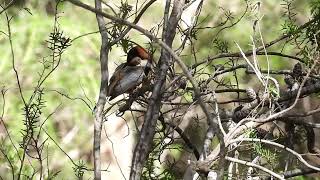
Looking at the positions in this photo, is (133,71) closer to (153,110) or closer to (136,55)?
(136,55)

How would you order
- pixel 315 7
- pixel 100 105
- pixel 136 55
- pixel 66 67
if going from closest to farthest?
pixel 100 105
pixel 315 7
pixel 136 55
pixel 66 67

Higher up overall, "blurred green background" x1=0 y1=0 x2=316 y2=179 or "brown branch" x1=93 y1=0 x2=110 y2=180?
"blurred green background" x1=0 y1=0 x2=316 y2=179

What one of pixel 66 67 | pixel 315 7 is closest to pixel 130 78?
pixel 315 7

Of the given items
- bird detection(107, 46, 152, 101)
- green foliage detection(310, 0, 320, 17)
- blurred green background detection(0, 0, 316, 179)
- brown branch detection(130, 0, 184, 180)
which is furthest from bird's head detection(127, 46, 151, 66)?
blurred green background detection(0, 0, 316, 179)

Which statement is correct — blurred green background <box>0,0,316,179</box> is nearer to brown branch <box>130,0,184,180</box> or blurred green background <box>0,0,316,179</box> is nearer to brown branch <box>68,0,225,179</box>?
brown branch <box>130,0,184,180</box>

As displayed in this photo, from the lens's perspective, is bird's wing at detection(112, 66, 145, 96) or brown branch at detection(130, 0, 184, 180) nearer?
brown branch at detection(130, 0, 184, 180)

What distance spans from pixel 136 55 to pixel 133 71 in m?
0.04

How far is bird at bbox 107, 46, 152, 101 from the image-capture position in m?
1.25

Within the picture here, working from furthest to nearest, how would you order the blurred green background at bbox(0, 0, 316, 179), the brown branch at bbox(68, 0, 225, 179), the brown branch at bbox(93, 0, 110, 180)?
the blurred green background at bbox(0, 0, 316, 179)
the brown branch at bbox(93, 0, 110, 180)
the brown branch at bbox(68, 0, 225, 179)

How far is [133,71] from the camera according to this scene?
1278mm

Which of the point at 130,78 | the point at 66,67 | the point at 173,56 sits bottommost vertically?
the point at 173,56

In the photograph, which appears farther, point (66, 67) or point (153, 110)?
point (66, 67)

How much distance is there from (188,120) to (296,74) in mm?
1242

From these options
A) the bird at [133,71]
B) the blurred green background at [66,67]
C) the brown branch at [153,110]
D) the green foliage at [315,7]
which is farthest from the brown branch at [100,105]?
the blurred green background at [66,67]
